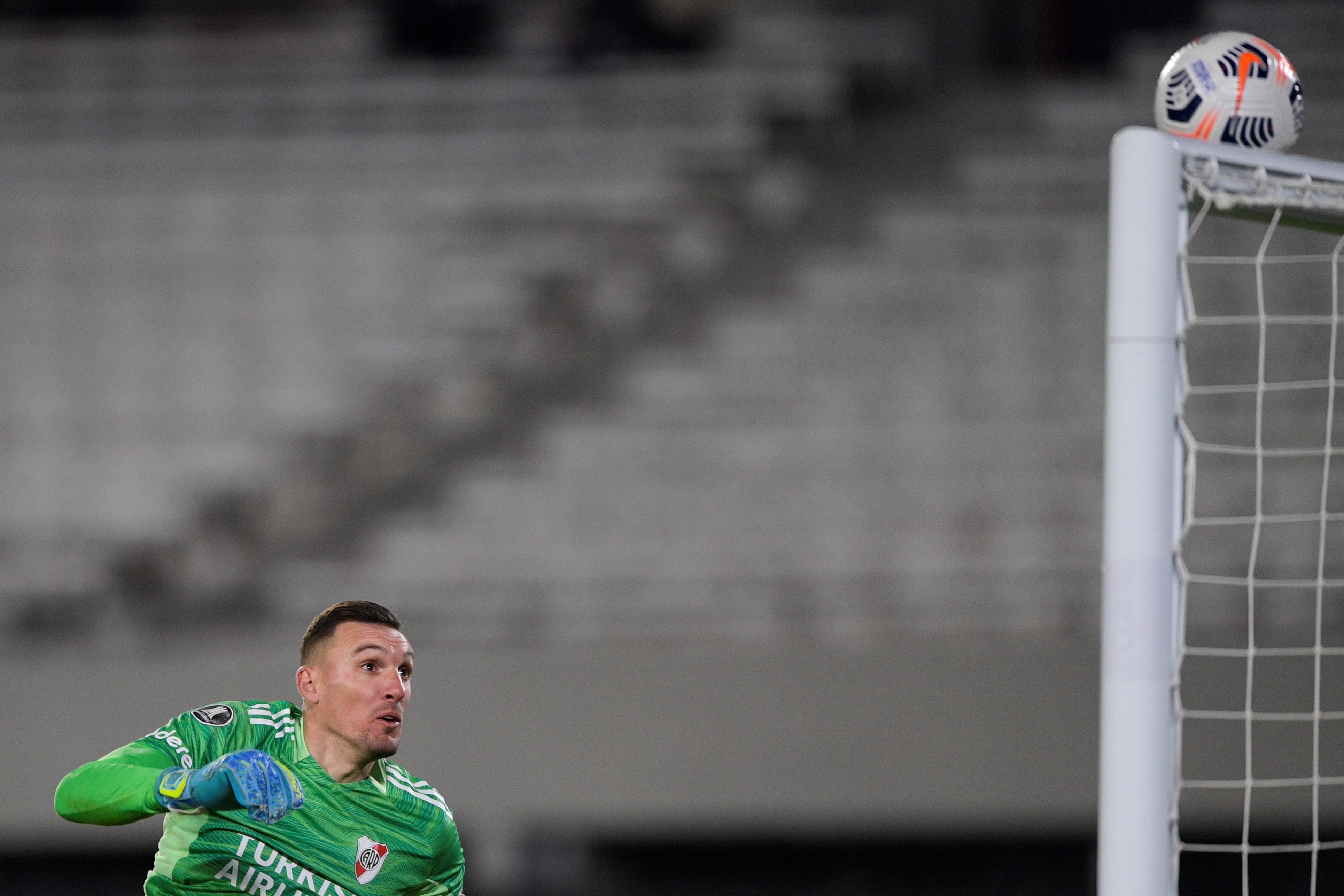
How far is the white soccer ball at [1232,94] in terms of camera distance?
3.21m

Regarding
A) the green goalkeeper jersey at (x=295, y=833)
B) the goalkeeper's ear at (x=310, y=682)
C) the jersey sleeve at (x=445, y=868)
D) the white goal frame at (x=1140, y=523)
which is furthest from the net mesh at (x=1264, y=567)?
the goalkeeper's ear at (x=310, y=682)

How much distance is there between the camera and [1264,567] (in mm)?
7340

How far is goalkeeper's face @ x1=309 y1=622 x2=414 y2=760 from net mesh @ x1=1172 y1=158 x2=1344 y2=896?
162 inches

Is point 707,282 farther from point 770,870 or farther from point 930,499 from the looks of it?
point 770,870

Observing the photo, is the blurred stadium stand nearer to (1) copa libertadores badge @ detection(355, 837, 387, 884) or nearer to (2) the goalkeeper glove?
(1) copa libertadores badge @ detection(355, 837, 387, 884)

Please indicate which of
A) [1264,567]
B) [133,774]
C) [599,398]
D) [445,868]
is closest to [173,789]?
[133,774]

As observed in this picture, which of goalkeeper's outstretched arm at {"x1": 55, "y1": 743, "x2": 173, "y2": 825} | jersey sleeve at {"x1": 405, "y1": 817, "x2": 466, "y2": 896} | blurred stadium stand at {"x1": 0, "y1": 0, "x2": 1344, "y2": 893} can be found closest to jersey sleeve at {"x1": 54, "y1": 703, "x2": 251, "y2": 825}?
goalkeeper's outstretched arm at {"x1": 55, "y1": 743, "x2": 173, "y2": 825}

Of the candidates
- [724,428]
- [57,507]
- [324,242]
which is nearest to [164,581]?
[57,507]

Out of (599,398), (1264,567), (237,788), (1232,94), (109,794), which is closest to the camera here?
(237,788)

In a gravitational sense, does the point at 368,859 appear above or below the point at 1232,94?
below

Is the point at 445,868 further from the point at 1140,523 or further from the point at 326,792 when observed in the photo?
the point at 1140,523

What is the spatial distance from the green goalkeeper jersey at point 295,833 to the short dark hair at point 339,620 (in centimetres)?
19

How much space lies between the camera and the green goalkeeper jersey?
9.82 ft

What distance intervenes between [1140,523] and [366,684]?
1.44 meters
